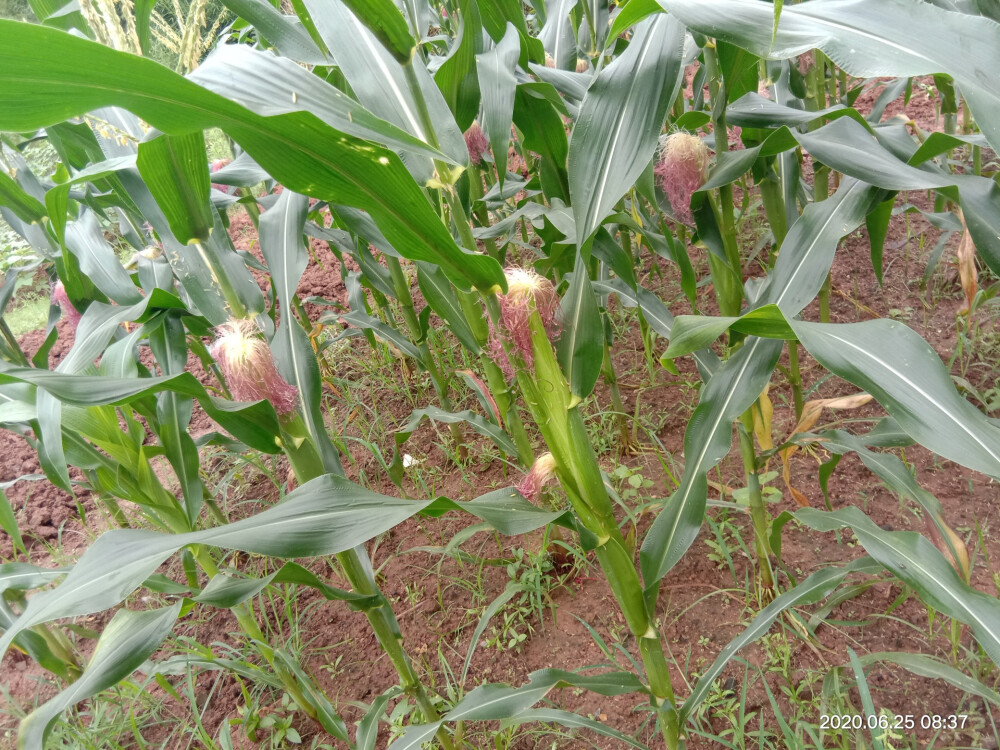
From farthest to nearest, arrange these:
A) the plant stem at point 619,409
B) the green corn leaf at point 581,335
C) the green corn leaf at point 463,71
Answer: the plant stem at point 619,409
the green corn leaf at point 463,71
the green corn leaf at point 581,335

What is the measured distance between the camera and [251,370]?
3.53 ft

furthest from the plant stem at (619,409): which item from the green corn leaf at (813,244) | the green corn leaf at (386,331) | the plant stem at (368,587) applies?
the plant stem at (368,587)

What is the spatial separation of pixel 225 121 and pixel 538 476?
0.81 metres

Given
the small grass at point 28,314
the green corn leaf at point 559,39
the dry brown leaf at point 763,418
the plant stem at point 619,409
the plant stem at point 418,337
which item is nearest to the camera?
the dry brown leaf at point 763,418

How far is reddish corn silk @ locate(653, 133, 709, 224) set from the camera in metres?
1.37

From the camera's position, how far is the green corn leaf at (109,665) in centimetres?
99

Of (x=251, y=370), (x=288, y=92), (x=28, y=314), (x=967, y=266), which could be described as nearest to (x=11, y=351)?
(x=251, y=370)

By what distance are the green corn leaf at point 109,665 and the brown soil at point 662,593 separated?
706 mm

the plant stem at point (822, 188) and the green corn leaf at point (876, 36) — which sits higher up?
the green corn leaf at point (876, 36)

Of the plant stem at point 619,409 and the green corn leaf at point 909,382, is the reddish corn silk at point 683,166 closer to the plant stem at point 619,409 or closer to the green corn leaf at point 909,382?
the green corn leaf at point 909,382

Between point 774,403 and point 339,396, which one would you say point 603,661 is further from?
point 339,396

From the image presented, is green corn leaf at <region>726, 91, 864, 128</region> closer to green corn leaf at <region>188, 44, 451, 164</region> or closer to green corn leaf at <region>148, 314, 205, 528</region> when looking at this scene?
green corn leaf at <region>188, 44, 451, 164</region>

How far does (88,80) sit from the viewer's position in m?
0.60

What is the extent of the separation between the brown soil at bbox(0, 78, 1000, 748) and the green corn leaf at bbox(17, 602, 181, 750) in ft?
2.32
